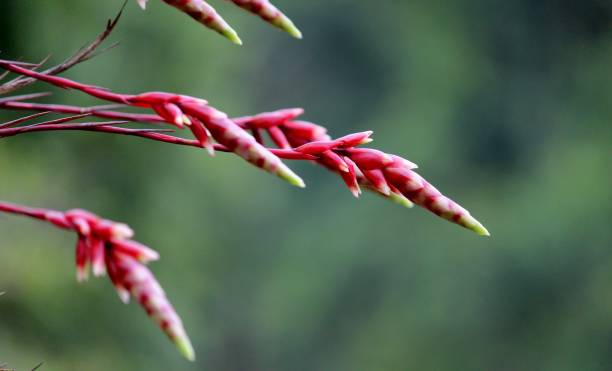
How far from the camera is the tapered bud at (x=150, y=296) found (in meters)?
0.57

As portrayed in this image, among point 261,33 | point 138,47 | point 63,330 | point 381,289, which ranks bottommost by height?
point 63,330

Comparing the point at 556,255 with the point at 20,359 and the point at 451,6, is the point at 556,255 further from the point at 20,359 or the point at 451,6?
the point at 20,359

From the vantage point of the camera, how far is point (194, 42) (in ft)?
21.8

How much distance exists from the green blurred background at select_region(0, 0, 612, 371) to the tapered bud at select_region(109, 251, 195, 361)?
15.3 feet

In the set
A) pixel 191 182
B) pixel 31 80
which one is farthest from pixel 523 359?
pixel 31 80

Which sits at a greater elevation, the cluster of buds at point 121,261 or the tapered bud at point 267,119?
the tapered bud at point 267,119

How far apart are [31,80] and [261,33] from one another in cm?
951

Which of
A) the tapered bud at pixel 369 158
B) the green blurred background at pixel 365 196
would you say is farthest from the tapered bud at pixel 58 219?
the green blurred background at pixel 365 196

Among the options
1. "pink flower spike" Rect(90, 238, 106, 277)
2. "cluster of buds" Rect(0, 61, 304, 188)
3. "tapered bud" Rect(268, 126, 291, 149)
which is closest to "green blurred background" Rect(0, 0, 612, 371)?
"tapered bud" Rect(268, 126, 291, 149)

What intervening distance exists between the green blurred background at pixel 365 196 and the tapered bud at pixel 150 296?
4.67 m

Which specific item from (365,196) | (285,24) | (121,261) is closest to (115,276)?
(121,261)

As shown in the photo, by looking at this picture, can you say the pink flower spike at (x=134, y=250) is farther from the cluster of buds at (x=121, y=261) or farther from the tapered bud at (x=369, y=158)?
the tapered bud at (x=369, y=158)

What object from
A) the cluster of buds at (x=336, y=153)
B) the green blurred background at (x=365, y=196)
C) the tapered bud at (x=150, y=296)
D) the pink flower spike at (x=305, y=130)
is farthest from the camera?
the green blurred background at (x=365, y=196)

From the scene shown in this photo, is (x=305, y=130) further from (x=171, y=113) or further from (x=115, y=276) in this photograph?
(x=115, y=276)
